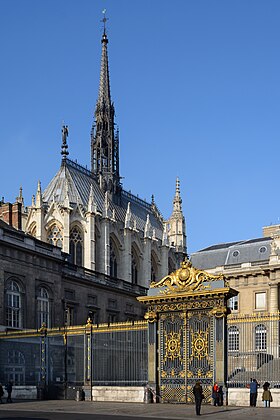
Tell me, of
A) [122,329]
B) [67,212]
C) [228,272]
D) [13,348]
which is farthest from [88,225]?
[122,329]

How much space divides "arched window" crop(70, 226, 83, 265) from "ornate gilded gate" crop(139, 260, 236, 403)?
36.4m

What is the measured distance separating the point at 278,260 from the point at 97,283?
1683 centimetres

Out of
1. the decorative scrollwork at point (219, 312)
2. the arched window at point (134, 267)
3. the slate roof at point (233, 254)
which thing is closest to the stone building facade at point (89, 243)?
the arched window at point (134, 267)

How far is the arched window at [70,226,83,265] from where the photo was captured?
210 feet

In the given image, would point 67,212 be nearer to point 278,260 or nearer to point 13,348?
point 278,260

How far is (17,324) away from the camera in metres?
39.5

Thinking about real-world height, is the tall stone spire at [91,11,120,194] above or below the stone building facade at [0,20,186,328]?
above

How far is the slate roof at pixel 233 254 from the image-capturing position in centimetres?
6625

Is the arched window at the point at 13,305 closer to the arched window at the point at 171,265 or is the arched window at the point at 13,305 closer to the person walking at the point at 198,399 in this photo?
the person walking at the point at 198,399

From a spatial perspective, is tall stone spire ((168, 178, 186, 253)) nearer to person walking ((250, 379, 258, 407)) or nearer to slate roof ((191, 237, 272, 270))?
slate roof ((191, 237, 272, 270))

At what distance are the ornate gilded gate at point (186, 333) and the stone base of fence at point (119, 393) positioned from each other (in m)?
0.95

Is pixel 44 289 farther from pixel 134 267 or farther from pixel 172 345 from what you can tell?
pixel 134 267

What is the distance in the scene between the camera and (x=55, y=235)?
6359cm

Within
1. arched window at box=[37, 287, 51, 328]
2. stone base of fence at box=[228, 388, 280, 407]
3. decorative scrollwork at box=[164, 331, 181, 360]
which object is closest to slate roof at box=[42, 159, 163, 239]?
arched window at box=[37, 287, 51, 328]
